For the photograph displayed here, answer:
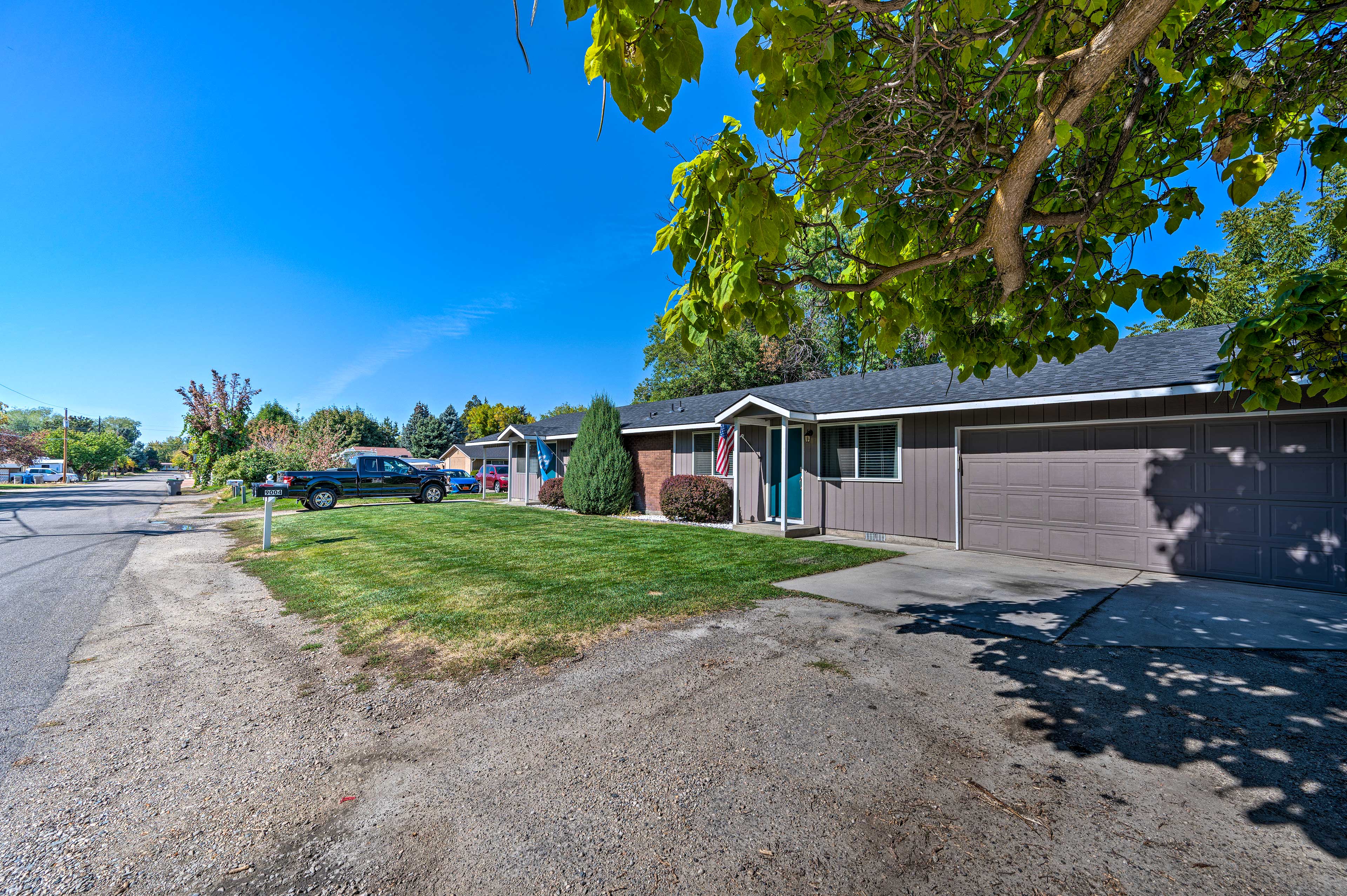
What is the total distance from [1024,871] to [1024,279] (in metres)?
3.98

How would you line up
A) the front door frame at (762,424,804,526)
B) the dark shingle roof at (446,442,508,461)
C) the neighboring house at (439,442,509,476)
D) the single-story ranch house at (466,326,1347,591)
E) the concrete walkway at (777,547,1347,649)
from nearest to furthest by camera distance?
1. the concrete walkway at (777,547,1347,649)
2. the single-story ranch house at (466,326,1347,591)
3. the front door frame at (762,424,804,526)
4. the neighboring house at (439,442,509,476)
5. the dark shingle roof at (446,442,508,461)

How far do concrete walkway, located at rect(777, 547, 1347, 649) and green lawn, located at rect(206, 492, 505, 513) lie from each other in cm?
1747

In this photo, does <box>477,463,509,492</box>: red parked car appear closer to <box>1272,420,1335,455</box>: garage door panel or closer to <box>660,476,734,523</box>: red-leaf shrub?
<box>660,476,734,523</box>: red-leaf shrub

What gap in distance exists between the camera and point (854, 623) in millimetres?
5172

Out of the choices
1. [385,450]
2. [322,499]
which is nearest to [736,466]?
[322,499]

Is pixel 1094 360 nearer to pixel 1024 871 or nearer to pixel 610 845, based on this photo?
pixel 1024 871

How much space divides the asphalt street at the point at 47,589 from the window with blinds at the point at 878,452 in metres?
11.4

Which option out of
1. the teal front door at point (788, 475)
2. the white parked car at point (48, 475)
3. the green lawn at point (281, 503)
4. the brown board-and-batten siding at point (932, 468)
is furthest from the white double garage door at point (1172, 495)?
the white parked car at point (48, 475)

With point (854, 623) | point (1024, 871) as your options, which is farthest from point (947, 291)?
point (1024, 871)

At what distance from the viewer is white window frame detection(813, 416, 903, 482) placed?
10.9m

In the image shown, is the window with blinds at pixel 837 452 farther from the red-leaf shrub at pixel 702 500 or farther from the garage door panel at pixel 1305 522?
the garage door panel at pixel 1305 522

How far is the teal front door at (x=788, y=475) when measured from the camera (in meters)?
12.7

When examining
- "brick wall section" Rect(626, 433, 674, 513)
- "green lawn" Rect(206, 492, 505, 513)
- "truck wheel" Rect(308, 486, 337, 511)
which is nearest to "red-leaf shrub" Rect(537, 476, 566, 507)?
"brick wall section" Rect(626, 433, 674, 513)

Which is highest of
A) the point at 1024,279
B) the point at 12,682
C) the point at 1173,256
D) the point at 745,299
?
the point at 1173,256
